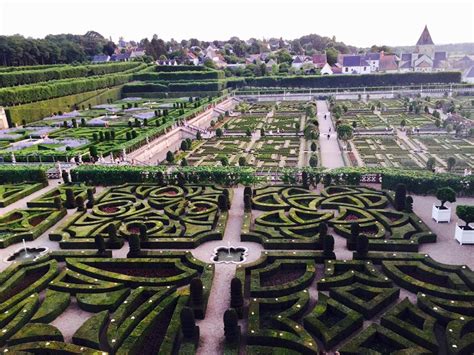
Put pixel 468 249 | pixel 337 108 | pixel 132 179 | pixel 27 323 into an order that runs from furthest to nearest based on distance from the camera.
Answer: pixel 337 108 → pixel 132 179 → pixel 468 249 → pixel 27 323

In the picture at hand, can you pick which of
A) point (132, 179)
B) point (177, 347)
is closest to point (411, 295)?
point (177, 347)

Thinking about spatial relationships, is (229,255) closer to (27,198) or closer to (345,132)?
(27,198)

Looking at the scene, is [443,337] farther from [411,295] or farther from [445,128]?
[445,128]

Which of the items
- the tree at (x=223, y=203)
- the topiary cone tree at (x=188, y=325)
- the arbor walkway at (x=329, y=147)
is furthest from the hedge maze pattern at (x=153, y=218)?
the arbor walkway at (x=329, y=147)

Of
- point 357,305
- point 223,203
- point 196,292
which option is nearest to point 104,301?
point 196,292

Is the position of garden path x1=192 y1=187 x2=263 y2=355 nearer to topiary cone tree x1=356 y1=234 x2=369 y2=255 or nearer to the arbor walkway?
topiary cone tree x1=356 y1=234 x2=369 y2=255

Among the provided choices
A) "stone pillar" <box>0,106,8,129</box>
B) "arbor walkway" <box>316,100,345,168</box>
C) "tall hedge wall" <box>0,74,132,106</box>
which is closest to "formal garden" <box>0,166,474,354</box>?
"arbor walkway" <box>316,100,345,168</box>

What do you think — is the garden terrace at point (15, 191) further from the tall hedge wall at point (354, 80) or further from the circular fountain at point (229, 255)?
the tall hedge wall at point (354, 80)
